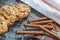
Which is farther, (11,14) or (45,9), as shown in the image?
(45,9)

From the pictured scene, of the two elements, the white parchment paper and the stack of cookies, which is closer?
the stack of cookies

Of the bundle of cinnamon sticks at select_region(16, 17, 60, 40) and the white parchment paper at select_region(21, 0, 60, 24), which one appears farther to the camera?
the white parchment paper at select_region(21, 0, 60, 24)

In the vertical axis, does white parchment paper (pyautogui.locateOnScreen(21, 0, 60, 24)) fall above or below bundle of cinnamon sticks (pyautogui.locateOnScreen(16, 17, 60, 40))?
above

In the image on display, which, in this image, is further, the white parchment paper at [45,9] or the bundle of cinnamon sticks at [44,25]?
the white parchment paper at [45,9]

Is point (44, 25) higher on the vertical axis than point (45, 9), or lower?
lower

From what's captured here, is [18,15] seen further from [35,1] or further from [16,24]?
[35,1]

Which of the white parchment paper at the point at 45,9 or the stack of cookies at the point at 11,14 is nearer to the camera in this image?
the stack of cookies at the point at 11,14

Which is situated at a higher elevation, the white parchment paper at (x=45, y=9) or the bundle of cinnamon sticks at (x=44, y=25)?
the white parchment paper at (x=45, y=9)

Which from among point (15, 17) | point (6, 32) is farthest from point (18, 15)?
point (6, 32)
